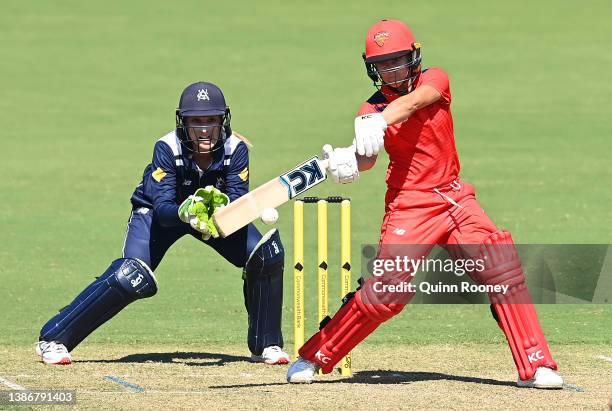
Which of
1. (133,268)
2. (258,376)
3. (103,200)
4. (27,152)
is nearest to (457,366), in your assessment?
(258,376)

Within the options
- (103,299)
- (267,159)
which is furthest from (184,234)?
(267,159)

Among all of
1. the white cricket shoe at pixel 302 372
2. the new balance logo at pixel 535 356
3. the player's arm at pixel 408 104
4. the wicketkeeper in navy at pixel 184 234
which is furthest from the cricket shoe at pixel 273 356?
the player's arm at pixel 408 104

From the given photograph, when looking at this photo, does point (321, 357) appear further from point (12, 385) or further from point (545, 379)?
point (12, 385)

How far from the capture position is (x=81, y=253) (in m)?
12.6

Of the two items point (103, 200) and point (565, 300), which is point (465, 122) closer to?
point (103, 200)

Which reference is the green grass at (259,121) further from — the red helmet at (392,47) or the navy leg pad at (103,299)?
the red helmet at (392,47)

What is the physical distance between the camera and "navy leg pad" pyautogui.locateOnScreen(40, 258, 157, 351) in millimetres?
8109

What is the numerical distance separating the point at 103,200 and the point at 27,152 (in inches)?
125

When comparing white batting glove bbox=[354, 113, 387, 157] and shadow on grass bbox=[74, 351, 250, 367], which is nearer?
white batting glove bbox=[354, 113, 387, 157]

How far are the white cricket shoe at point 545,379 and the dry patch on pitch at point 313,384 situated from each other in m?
0.06

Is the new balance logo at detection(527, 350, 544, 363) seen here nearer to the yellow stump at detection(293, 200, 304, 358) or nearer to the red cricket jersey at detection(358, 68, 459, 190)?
the red cricket jersey at detection(358, 68, 459, 190)

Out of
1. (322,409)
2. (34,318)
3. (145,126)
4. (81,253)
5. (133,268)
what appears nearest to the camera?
(322,409)

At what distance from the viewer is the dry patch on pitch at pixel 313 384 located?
6.98 m

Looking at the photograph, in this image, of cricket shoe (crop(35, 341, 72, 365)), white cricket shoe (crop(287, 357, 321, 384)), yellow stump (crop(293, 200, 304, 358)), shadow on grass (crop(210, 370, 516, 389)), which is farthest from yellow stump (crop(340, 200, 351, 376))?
cricket shoe (crop(35, 341, 72, 365))
